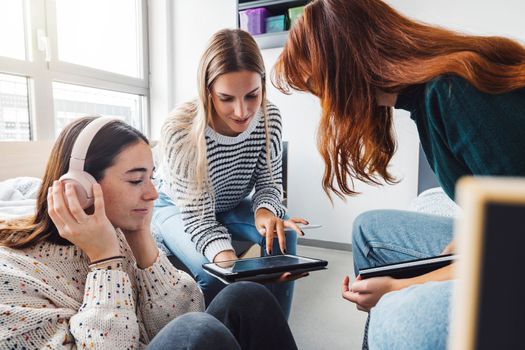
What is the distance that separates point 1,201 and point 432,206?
1.51m

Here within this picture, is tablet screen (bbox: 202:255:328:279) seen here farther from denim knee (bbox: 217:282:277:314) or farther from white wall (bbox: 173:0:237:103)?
white wall (bbox: 173:0:237:103)

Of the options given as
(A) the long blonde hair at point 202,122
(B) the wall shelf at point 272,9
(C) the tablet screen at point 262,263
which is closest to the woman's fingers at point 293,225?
(C) the tablet screen at point 262,263

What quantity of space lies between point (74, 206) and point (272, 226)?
61 cm

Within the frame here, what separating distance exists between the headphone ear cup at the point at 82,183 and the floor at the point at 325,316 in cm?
89

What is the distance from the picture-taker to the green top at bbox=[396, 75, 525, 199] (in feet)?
1.95

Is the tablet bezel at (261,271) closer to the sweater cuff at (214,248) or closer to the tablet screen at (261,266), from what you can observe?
the tablet screen at (261,266)

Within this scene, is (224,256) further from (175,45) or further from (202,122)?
(175,45)

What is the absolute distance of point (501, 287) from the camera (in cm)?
10

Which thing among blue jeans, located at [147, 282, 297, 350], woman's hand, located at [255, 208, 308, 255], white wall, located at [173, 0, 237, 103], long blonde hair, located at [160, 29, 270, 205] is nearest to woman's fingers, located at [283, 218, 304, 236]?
woman's hand, located at [255, 208, 308, 255]

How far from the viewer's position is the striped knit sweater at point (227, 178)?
1.11 meters

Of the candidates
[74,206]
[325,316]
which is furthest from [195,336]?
[325,316]

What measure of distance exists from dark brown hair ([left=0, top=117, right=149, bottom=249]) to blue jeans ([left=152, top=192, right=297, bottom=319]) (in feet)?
1.53

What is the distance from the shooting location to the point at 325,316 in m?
1.48

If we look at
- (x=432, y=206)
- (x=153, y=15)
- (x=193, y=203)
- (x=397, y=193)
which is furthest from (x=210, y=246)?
(x=153, y=15)
